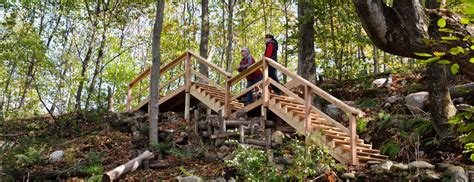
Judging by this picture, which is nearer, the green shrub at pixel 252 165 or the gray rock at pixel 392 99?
the green shrub at pixel 252 165

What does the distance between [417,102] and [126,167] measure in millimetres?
5879

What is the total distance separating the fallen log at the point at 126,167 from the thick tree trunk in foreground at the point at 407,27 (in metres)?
5.86

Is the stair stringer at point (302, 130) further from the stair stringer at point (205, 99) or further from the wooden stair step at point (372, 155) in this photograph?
the stair stringer at point (205, 99)

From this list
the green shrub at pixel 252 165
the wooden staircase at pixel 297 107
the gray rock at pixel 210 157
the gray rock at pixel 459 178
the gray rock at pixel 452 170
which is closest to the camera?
the gray rock at pixel 459 178

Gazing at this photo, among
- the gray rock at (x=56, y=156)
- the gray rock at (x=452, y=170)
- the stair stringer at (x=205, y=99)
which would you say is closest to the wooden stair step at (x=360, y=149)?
the gray rock at (x=452, y=170)

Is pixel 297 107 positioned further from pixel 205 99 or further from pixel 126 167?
pixel 126 167

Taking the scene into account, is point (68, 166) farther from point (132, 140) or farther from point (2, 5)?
point (2, 5)

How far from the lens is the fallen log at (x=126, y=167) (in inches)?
328

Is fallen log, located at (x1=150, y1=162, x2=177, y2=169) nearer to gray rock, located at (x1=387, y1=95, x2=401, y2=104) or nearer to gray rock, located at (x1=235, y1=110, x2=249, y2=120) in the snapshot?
gray rock, located at (x1=235, y1=110, x2=249, y2=120)

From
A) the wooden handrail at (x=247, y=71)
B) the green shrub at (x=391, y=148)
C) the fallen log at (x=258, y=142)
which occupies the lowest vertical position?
the green shrub at (x=391, y=148)

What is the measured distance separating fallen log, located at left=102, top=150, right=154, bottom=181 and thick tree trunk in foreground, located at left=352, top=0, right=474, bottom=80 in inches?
231

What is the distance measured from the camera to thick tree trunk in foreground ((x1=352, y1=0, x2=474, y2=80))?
3.68 metres

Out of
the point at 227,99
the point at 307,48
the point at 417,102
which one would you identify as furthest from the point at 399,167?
the point at 307,48

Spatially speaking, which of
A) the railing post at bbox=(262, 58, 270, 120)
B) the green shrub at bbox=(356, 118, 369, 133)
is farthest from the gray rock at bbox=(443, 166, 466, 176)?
the railing post at bbox=(262, 58, 270, 120)
